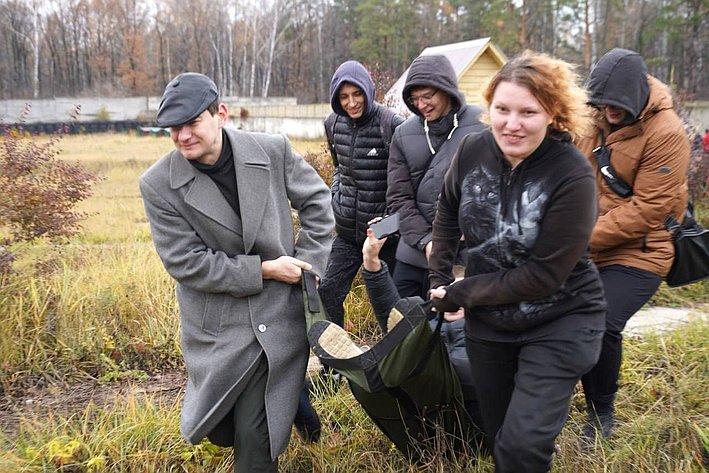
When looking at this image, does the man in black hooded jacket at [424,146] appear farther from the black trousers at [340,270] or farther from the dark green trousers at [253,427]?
the dark green trousers at [253,427]

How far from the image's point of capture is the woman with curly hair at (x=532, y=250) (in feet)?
7.25

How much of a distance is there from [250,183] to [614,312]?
1.76 meters

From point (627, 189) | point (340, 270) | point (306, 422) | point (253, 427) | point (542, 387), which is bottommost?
point (306, 422)

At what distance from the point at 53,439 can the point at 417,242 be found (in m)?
2.11

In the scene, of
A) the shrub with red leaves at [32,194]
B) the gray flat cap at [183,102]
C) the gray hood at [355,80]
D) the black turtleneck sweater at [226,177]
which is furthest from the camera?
the shrub with red leaves at [32,194]

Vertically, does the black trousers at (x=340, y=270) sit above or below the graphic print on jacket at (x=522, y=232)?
below

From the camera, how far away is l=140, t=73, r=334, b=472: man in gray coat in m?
2.70

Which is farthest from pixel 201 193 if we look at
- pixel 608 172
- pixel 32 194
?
pixel 32 194

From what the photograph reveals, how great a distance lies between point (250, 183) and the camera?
9.18 feet

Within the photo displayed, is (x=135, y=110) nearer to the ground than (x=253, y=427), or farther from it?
farther from it

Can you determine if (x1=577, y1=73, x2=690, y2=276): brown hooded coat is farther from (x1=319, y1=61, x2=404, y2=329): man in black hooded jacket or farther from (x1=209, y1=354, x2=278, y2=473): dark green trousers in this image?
(x1=209, y1=354, x2=278, y2=473): dark green trousers

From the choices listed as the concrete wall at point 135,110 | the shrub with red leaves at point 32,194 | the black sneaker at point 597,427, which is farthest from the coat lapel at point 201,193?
the concrete wall at point 135,110

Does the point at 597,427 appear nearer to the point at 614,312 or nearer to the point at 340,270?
the point at 614,312

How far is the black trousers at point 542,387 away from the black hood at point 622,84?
45.6 inches
